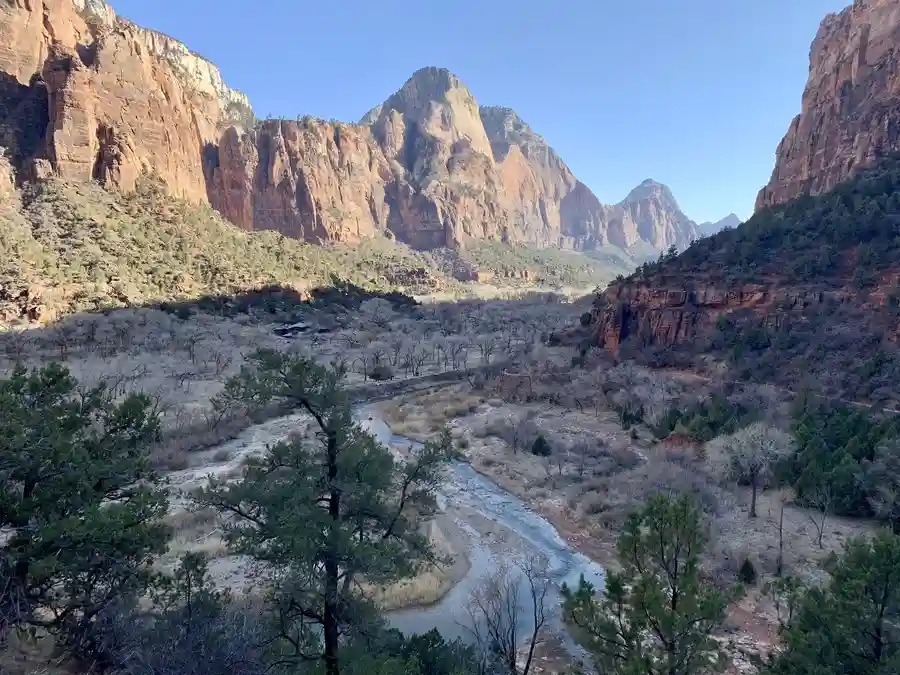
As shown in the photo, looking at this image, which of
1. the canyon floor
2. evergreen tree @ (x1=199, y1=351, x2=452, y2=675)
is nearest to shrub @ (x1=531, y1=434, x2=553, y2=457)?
the canyon floor

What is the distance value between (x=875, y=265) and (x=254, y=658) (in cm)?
4611

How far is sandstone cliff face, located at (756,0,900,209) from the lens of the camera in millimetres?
59328

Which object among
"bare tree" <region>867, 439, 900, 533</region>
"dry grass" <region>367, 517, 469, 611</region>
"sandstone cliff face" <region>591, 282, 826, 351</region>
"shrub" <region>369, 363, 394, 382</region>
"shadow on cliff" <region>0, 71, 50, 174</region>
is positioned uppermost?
"shadow on cliff" <region>0, 71, 50, 174</region>

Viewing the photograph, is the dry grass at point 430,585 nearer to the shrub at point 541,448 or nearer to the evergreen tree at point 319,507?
the evergreen tree at point 319,507

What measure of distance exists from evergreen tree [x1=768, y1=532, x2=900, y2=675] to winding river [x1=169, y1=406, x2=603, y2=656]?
869 cm

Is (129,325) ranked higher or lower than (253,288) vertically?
lower

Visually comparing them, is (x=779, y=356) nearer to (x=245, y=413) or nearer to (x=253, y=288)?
(x=245, y=413)

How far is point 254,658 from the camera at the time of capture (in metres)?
8.87

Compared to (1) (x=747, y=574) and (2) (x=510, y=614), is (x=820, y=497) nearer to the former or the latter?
(1) (x=747, y=574)

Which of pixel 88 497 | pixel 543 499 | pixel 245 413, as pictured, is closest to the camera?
pixel 88 497

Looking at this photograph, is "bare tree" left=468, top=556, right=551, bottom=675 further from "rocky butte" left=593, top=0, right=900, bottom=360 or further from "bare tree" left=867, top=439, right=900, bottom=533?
"rocky butte" left=593, top=0, right=900, bottom=360

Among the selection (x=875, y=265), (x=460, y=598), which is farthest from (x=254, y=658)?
(x=875, y=265)

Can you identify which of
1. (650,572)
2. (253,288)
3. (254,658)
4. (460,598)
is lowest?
(460,598)

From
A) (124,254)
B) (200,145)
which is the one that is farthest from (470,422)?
(200,145)
